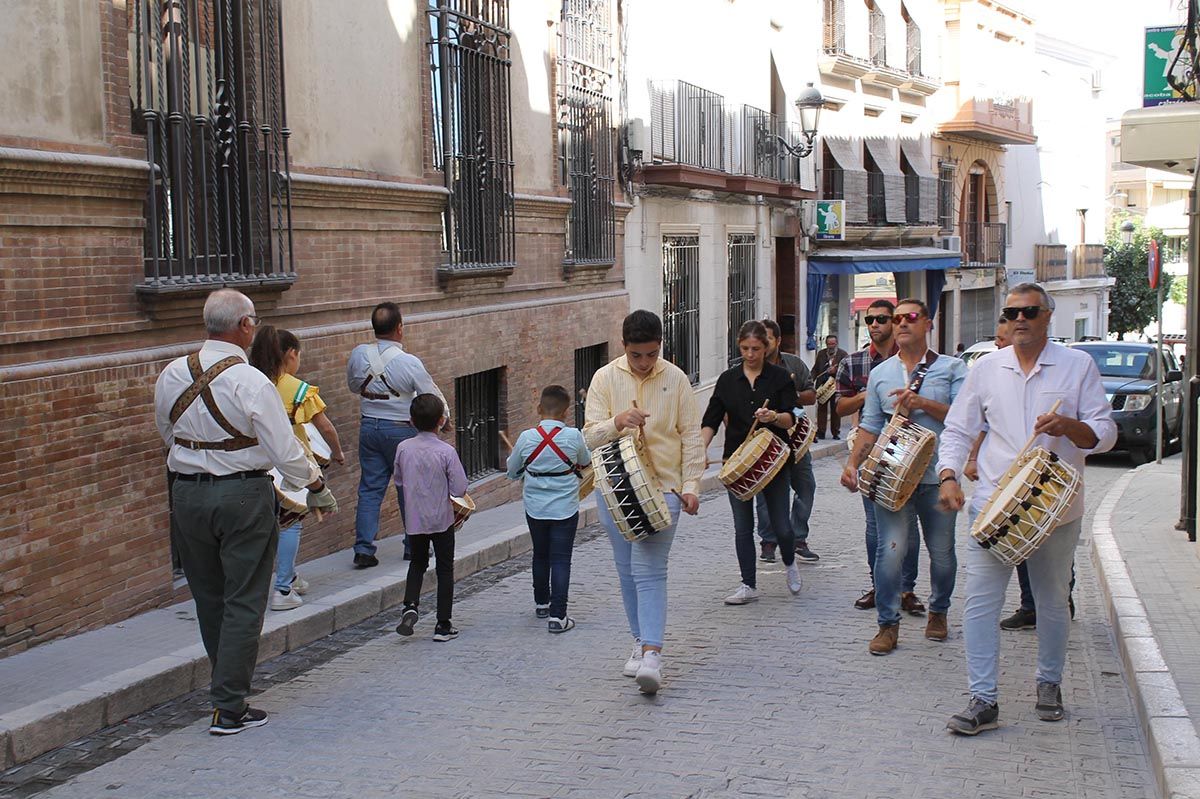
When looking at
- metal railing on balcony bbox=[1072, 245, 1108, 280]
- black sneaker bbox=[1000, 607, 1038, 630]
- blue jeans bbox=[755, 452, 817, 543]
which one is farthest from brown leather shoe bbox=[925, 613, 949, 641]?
metal railing on balcony bbox=[1072, 245, 1108, 280]

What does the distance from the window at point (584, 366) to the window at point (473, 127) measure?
129 inches

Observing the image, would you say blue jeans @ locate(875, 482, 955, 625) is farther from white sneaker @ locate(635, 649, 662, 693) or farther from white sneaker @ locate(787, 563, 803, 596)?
white sneaker @ locate(635, 649, 662, 693)

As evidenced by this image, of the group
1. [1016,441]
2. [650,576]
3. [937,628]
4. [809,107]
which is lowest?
[937,628]

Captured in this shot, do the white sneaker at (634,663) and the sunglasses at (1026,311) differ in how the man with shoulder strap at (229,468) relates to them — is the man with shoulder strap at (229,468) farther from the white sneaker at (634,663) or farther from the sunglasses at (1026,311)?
the sunglasses at (1026,311)

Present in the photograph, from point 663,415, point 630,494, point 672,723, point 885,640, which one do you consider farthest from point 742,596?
point 672,723

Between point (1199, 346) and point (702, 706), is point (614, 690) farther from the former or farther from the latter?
point (1199, 346)

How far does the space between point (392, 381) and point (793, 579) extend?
3135 millimetres

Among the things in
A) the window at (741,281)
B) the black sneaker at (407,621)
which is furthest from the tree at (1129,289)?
the black sneaker at (407,621)

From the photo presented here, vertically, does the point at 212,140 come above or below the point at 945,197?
below

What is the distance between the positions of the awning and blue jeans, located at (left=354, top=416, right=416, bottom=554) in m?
18.9

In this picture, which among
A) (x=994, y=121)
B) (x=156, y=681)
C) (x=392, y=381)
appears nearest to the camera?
(x=156, y=681)

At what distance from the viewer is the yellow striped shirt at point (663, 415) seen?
22.6 feet

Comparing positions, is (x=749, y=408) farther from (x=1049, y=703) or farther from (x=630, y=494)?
(x=1049, y=703)

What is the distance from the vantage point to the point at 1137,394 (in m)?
19.1
